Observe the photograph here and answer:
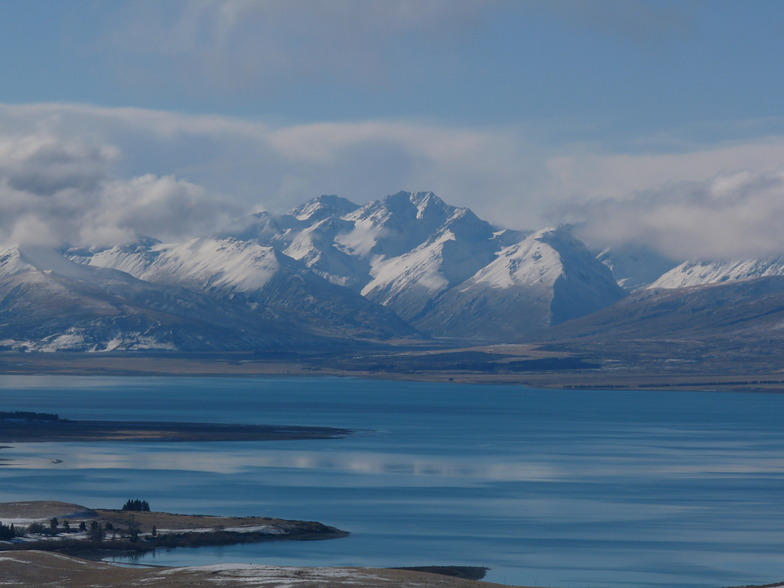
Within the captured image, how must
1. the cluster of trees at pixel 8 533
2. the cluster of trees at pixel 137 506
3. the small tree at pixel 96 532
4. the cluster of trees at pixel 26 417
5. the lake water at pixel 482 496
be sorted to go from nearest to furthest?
the lake water at pixel 482 496 < the cluster of trees at pixel 8 533 < the small tree at pixel 96 532 < the cluster of trees at pixel 137 506 < the cluster of trees at pixel 26 417

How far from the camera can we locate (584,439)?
18612cm

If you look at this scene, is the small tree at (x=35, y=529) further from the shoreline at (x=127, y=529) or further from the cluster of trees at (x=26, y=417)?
the cluster of trees at (x=26, y=417)

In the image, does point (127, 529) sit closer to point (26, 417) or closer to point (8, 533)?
point (8, 533)

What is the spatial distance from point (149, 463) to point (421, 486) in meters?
30.7

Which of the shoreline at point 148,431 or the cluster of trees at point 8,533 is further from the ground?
the shoreline at point 148,431

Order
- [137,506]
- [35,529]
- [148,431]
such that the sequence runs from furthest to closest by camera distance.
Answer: [148,431] → [137,506] → [35,529]

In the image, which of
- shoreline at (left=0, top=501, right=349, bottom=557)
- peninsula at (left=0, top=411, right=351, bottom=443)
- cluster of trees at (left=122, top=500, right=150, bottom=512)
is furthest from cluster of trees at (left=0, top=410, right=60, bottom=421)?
cluster of trees at (left=122, top=500, right=150, bottom=512)

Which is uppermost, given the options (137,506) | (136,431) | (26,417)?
(26,417)

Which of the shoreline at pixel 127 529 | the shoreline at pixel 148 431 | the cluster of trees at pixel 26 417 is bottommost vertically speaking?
the shoreline at pixel 127 529

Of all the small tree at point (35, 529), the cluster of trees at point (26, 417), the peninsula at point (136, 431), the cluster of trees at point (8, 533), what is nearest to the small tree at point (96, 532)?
the small tree at point (35, 529)

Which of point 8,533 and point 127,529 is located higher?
point 8,533

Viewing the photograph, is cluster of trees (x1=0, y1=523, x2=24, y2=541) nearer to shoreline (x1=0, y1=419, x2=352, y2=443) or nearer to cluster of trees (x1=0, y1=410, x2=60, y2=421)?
shoreline (x1=0, y1=419, x2=352, y2=443)

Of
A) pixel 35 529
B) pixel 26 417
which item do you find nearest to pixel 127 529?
pixel 35 529

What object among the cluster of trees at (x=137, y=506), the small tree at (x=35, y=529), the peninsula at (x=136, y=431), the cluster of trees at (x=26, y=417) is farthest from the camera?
the cluster of trees at (x=26, y=417)
